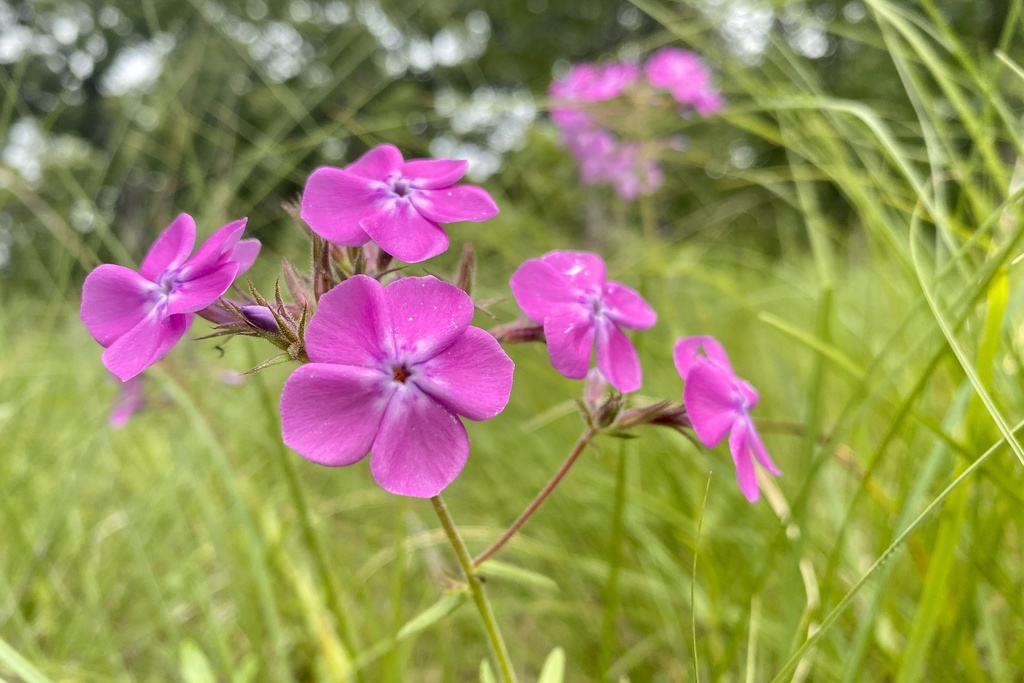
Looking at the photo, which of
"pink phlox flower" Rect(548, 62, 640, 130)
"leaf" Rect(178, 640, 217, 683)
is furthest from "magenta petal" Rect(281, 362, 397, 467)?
"pink phlox flower" Rect(548, 62, 640, 130)

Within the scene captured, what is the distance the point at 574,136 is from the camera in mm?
3719

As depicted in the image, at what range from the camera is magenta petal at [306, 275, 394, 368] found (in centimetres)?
75

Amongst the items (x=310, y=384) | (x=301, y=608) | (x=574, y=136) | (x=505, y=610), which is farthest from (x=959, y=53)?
(x=574, y=136)

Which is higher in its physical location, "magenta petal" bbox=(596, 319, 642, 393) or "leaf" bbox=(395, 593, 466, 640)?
"magenta petal" bbox=(596, 319, 642, 393)

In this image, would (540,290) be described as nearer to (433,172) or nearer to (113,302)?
(433,172)

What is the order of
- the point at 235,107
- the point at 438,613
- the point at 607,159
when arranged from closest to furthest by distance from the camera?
1. the point at 438,613
2. the point at 607,159
3. the point at 235,107

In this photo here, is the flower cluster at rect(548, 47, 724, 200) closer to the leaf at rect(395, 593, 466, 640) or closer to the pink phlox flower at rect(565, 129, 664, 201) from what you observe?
the pink phlox flower at rect(565, 129, 664, 201)

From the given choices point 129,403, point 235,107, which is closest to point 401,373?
point 129,403

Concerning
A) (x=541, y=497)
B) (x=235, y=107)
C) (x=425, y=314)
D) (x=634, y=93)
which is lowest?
(x=235, y=107)

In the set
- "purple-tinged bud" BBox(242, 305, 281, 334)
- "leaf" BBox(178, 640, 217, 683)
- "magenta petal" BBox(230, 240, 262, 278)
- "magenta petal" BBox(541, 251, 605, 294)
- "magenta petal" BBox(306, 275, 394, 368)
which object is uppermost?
"magenta petal" BBox(306, 275, 394, 368)

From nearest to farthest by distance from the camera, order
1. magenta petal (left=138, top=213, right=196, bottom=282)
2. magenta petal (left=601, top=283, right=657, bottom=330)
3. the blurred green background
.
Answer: magenta petal (left=138, top=213, right=196, bottom=282), magenta petal (left=601, top=283, right=657, bottom=330), the blurred green background

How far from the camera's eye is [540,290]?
0.95 m

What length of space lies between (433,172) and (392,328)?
0.93ft

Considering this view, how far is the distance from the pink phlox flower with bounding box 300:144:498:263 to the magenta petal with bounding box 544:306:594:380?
0.15 m
